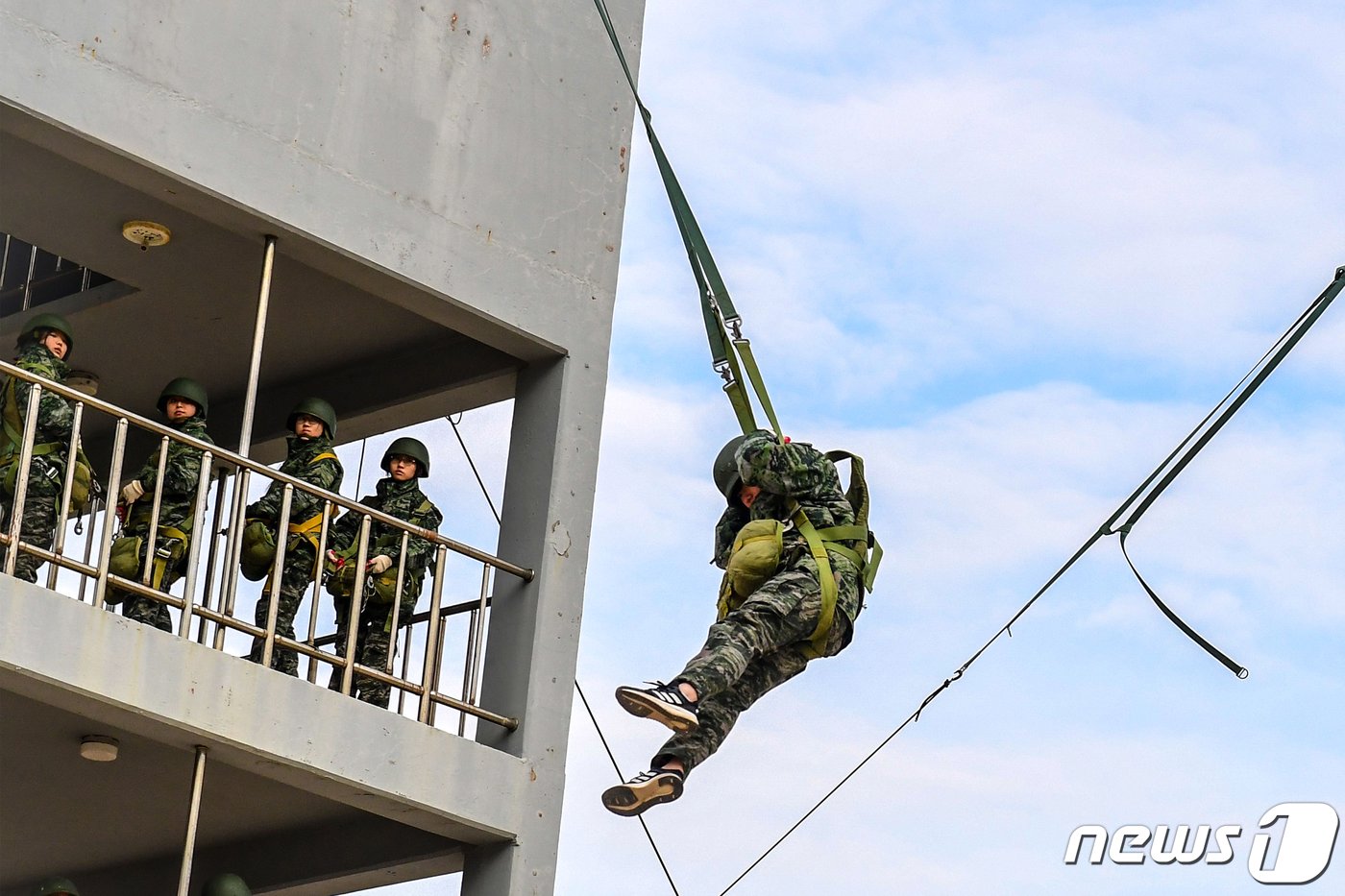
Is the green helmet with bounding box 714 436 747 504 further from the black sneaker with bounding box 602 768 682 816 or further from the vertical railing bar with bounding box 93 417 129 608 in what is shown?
the vertical railing bar with bounding box 93 417 129 608

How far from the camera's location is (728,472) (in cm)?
1109

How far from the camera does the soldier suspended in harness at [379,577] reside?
12203mm

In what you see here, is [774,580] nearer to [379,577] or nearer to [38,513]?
[379,577]

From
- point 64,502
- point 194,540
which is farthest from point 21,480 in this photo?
point 194,540

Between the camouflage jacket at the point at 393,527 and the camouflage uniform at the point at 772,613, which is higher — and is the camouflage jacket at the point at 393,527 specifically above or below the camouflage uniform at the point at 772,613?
above

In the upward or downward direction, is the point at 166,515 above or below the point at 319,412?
below

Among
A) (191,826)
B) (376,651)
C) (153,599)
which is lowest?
(191,826)

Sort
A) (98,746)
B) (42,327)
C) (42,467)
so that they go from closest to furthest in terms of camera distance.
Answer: (42,467) → (42,327) → (98,746)

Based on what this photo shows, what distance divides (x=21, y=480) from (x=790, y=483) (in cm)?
351

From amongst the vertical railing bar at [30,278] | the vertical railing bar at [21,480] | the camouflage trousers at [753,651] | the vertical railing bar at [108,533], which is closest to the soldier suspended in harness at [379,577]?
the vertical railing bar at [108,533]

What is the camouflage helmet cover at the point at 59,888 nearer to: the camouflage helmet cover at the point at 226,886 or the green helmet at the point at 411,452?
the camouflage helmet cover at the point at 226,886

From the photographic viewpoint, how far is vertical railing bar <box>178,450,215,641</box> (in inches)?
436

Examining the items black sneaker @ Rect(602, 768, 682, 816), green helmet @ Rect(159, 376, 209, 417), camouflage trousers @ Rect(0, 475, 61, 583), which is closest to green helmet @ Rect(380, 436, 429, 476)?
green helmet @ Rect(159, 376, 209, 417)

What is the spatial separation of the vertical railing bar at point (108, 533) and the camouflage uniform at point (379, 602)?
159 cm
